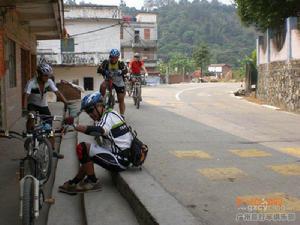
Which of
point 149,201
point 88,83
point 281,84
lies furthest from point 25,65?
point 88,83

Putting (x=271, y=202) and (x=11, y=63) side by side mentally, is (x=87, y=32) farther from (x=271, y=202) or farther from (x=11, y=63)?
(x=271, y=202)

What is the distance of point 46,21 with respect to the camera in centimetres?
1577

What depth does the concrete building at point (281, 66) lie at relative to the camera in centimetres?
1538

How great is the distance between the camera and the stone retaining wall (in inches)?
603

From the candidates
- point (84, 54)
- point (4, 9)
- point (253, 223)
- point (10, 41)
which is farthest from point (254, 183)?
point (84, 54)

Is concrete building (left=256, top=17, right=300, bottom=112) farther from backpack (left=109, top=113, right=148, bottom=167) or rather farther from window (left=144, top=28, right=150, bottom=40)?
window (left=144, top=28, right=150, bottom=40)

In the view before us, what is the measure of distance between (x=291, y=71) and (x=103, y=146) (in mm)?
11197

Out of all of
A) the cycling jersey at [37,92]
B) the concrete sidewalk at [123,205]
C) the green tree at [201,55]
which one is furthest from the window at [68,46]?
the concrete sidewalk at [123,205]

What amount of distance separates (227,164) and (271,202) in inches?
76.6

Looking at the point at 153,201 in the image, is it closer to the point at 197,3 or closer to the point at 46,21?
the point at 46,21

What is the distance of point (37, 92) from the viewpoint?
7.77 meters

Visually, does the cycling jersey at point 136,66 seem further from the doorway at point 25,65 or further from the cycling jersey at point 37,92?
the cycling jersey at point 37,92

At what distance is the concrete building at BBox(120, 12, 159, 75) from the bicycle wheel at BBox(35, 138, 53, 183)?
64.8m

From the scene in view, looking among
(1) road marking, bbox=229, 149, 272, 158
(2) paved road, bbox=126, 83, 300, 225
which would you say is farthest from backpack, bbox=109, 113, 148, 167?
(1) road marking, bbox=229, 149, 272, 158
